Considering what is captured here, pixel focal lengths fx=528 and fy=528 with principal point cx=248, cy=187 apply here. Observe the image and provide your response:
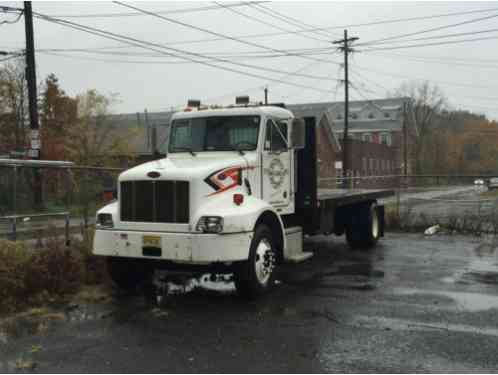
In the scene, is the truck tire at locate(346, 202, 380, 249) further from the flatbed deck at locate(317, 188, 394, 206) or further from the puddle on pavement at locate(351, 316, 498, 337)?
the puddle on pavement at locate(351, 316, 498, 337)

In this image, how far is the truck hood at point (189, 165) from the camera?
7160 mm

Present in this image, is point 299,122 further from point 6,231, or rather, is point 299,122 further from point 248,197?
point 6,231

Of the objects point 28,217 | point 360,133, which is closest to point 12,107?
point 28,217

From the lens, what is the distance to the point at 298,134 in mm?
8852

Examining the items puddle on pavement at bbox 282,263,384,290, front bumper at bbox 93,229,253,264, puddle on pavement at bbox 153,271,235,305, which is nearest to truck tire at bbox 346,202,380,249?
puddle on pavement at bbox 282,263,384,290

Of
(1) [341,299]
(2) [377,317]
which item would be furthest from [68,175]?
(2) [377,317]

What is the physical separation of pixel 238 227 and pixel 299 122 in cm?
269

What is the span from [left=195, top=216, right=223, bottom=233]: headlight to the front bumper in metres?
0.08

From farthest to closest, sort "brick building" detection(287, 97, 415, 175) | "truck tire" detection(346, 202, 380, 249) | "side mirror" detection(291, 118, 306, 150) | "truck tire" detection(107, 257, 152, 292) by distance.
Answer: "brick building" detection(287, 97, 415, 175), "truck tire" detection(346, 202, 380, 249), "side mirror" detection(291, 118, 306, 150), "truck tire" detection(107, 257, 152, 292)

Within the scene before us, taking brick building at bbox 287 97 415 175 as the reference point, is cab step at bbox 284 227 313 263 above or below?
below

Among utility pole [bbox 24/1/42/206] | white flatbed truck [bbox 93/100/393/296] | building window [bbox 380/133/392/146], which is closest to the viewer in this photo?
white flatbed truck [bbox 93/100/393/296]

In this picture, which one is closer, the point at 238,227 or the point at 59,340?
the point at 59,340

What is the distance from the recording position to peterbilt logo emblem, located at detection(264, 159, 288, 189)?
8.69 m

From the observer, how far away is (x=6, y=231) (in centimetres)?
839
